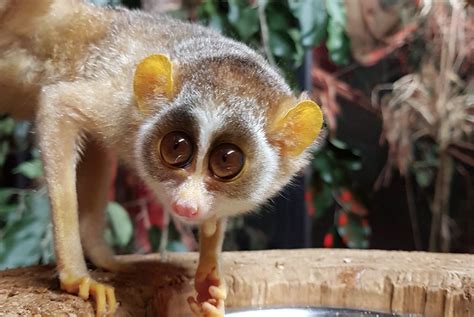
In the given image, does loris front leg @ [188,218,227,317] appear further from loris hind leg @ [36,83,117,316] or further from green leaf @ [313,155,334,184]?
green leaf @ [313,155,334,184]

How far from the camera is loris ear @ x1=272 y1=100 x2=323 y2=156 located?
4.89ft

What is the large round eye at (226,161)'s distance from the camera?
139cm

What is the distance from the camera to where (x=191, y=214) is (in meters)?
1.35

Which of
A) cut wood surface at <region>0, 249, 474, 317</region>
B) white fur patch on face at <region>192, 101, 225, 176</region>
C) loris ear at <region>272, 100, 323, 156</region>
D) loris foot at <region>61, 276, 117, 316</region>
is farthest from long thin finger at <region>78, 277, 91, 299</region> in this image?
loris ear at <region>272, 100, 323, 156</region>

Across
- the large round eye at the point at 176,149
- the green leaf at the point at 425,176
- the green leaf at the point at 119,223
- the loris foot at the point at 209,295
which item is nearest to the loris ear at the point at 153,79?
the large round eye at the point at 176,149

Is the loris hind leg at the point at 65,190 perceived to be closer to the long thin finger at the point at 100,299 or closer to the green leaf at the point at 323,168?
the long thin finger at the point at 100,299

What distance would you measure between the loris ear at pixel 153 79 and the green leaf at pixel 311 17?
1247 mm

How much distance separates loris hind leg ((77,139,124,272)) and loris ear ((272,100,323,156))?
1.96ft

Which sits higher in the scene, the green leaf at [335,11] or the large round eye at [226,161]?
the green leaf at [335,11]

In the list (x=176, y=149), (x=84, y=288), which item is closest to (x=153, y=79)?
(x=176, y=149)

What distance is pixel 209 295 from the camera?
1.78m

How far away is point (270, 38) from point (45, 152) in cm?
130

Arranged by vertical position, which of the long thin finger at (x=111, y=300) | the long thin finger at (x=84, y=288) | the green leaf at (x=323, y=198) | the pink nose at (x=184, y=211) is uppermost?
the pink nose at (x=184, y=211)

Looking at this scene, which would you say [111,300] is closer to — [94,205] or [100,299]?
[100,299]
